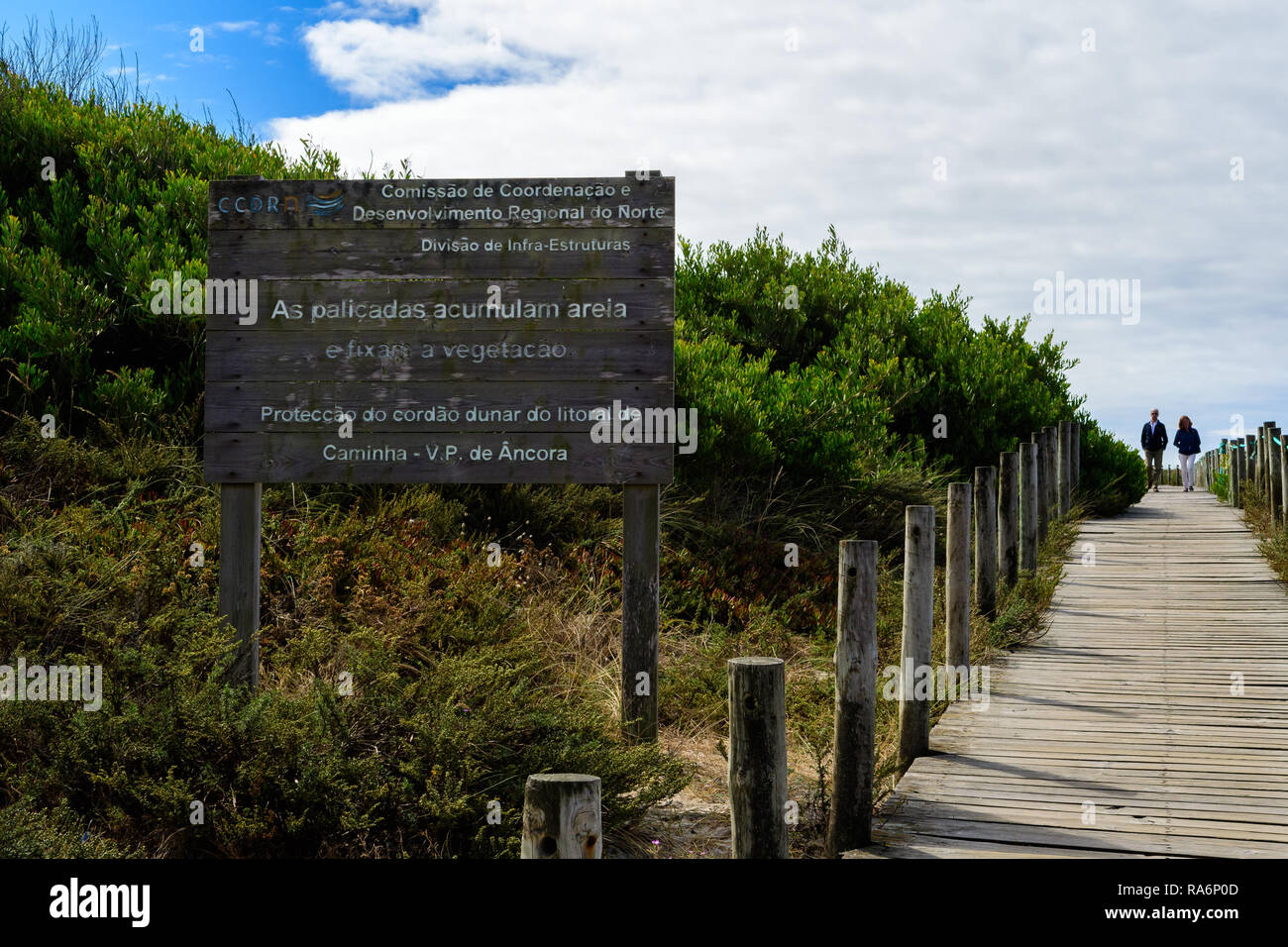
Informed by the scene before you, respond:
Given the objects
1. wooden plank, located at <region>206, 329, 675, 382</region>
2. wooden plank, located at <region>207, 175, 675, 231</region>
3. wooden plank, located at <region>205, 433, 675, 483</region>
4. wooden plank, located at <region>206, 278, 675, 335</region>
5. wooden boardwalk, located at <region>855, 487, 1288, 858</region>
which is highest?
wooden plank, located at <region>207, 175, 675, 231</region>

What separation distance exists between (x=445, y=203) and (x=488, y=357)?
1015 millimetres

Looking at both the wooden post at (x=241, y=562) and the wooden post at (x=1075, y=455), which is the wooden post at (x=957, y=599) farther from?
the wooden post at (x=1075, y=455)

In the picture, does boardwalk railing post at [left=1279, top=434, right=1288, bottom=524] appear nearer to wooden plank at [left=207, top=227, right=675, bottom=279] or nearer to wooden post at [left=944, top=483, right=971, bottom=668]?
wooden post at [left=944, top=483, right=971, bottom=668]

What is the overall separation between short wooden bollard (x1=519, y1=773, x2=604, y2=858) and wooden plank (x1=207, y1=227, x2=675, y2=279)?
409cm

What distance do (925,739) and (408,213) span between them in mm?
4465

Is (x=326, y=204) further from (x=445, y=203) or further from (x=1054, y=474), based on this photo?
(x=1054, y=474)

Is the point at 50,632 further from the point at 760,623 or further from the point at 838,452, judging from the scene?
the point at 838,452

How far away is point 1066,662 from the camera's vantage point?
8.73 m

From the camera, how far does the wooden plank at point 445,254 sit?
6621mm

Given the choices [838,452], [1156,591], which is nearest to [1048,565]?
[1156,591]

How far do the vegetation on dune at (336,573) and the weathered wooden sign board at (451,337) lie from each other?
1.18 m

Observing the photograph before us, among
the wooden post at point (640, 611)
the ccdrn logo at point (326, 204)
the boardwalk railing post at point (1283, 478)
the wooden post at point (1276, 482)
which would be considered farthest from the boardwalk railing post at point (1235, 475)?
the ccdrn logo at point (326, 204)

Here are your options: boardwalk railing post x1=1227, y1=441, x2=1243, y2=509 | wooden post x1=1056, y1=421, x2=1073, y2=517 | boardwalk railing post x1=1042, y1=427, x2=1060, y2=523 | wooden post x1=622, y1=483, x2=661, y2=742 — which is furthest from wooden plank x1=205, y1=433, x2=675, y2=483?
boardwalk railing post x1=1227, y1=441, x2=1243, y2=509

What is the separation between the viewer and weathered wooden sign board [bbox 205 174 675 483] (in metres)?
6.56
